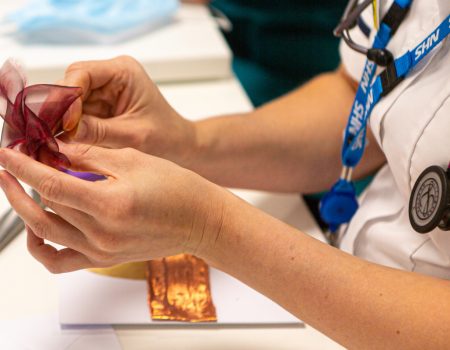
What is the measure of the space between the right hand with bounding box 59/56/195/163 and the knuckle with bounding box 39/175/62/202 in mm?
177

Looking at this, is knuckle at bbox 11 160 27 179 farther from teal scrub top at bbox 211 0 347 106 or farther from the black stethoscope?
teal scrub top at bbox 211 0 347 106

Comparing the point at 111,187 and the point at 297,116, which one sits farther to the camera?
the point at 297,116

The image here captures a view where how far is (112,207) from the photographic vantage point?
0.48 metres

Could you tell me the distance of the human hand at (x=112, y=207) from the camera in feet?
1.58

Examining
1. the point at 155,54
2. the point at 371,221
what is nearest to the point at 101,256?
the point at 371,221

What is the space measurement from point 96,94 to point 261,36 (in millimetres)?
692

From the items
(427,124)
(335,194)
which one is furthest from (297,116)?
(427,124)

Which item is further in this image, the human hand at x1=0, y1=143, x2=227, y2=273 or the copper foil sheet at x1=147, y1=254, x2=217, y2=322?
the copper foil sheet at x1=147, y1=254, x2=217, y2=322

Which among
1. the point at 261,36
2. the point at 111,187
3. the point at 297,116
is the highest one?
the point at 111,187

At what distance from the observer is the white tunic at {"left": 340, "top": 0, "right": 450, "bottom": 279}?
23.0 inches

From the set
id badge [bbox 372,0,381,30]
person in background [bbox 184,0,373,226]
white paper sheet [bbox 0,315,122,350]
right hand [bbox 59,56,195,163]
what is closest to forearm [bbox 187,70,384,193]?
right hand [bbox 59,56,195,163]

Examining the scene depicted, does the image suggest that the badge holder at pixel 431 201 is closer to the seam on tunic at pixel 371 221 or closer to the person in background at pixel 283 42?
the seam on tunic at pixel 371 221

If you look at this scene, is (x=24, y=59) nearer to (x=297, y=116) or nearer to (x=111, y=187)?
(x=297, y=116)

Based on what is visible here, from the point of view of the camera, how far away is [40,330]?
1.98 feet
